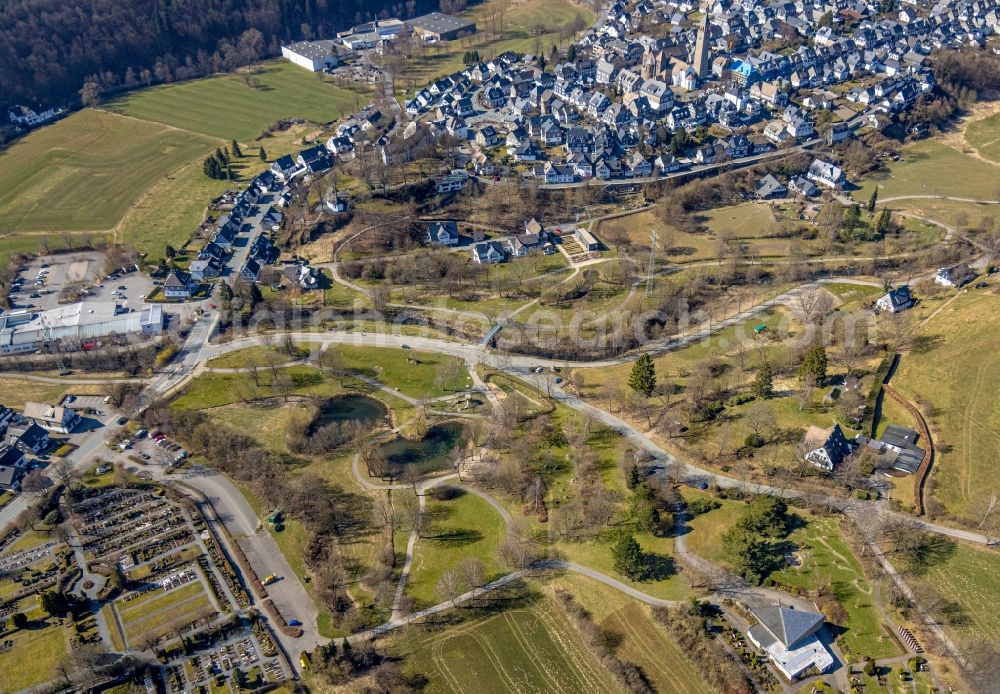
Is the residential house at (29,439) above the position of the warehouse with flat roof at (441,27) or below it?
below

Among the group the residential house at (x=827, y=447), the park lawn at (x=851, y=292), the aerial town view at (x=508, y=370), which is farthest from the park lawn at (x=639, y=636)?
the park lawn at (x=851, y=292)

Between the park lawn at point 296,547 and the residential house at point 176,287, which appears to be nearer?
the park lawn at point 296,547

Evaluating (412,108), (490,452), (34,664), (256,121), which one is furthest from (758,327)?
(256,121)

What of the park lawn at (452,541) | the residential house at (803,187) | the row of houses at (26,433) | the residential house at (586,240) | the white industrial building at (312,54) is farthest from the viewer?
the white industrial building at (312,54)

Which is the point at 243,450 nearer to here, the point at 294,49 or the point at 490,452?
the point at 490,452

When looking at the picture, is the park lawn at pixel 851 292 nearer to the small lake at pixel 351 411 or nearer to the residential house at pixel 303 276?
the small lake at pixel 351 411

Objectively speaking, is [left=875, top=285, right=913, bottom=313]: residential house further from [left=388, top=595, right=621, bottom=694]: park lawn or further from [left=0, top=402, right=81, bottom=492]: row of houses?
[left=0, top=402, right=81, bottom=492]: row of houses

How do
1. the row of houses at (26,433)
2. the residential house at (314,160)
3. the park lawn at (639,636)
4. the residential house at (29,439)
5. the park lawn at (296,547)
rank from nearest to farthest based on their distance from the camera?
1. the park lawn at (639,636)
2. the park lawn at (296,547)
3. the row of houses at (26,433)
4. the residential house at (29,439)
5. the residential house at (314,160)
